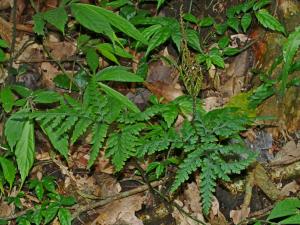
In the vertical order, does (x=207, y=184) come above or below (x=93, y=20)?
below

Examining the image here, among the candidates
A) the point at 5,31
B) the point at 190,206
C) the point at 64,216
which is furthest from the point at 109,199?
the point at 5,31

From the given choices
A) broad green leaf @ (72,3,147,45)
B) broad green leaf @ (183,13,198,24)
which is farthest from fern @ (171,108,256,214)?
broad green leaf @ (183,13,198,24)

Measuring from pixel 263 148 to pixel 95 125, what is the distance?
1.17 m

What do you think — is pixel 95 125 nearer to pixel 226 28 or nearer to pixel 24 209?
pixel 24 209

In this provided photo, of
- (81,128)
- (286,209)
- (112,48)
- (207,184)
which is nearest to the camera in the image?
(207,184)

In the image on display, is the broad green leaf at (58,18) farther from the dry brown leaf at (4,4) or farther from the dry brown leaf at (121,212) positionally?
the dry brown leaf at (4,4)

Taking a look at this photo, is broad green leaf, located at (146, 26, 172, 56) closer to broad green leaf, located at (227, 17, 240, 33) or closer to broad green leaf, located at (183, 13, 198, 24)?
broad green leaf, located at (183, 13, 198, 24)

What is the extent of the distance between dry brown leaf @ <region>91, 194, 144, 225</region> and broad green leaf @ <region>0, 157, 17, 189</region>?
515 mm

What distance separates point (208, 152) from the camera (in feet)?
7.34

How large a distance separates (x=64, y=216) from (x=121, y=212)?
0.35 meters

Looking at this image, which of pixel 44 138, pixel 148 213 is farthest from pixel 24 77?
pixel 148 213

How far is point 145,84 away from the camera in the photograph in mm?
3406

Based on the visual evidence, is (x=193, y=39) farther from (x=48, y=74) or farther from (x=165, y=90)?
(x=48, y=74)

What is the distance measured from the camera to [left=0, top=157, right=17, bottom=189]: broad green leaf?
2.75 meters
